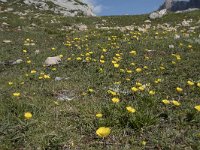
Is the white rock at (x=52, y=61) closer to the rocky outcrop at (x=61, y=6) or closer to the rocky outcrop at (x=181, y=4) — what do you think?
the rocky outcrop at (x=61, y=6)

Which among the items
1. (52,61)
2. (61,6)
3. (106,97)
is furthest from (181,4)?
(106,97)

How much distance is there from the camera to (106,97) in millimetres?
9375

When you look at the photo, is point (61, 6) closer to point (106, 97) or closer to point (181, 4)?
point (106, 97)

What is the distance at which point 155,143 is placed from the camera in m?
6.80

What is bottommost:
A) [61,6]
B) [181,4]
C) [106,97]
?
[181,4]

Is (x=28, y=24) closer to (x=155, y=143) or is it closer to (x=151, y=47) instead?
(x=151, y=47)

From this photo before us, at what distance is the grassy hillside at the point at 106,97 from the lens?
6949mm

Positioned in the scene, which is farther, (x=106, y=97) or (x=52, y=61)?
(x=52, y=61)

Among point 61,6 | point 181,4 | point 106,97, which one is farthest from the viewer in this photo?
point 181,4

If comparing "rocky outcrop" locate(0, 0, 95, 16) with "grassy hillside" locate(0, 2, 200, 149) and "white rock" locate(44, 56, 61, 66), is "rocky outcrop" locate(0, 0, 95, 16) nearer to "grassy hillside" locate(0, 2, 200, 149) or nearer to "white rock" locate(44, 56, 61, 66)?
"grassy hillside" locate(0, 2, 200, 149)

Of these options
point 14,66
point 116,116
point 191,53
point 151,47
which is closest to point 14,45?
point 14,66

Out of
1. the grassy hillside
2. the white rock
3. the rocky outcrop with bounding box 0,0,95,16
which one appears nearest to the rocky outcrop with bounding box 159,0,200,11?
the rocky outcrop with bounding box 0,0,95,16

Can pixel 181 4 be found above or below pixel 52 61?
below

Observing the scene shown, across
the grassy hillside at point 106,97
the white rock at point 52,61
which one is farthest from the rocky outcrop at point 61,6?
the white rock at point 52,61
